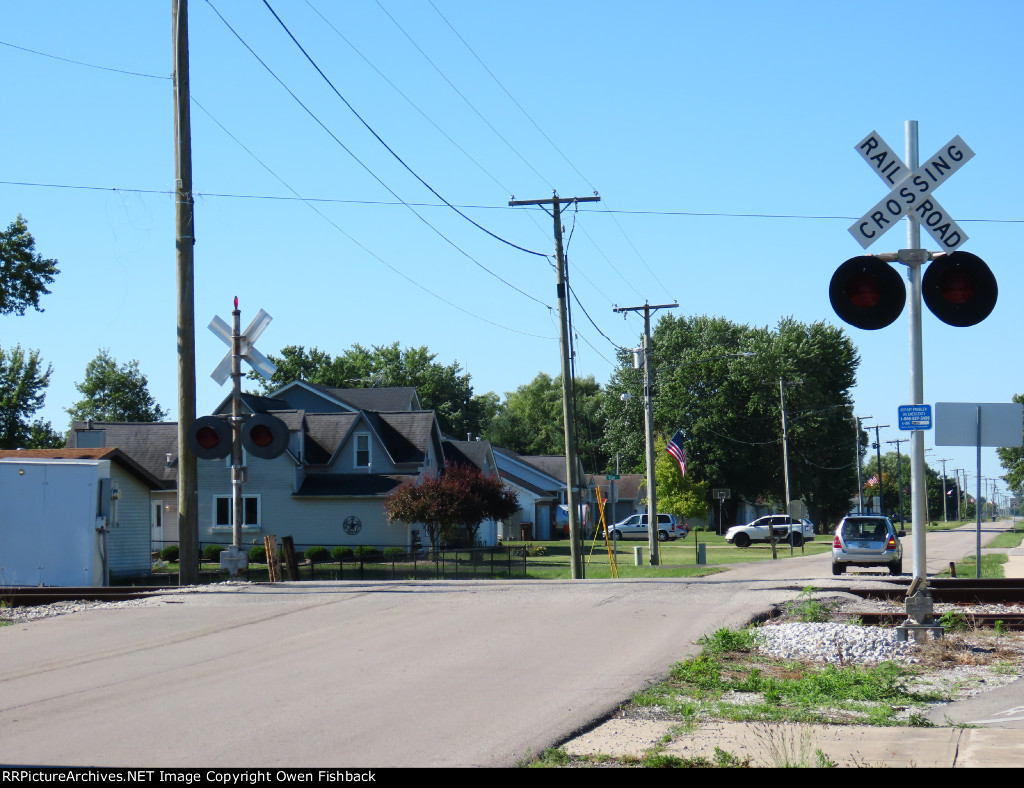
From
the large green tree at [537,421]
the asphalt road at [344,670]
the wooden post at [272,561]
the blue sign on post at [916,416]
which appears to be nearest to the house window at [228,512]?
the wooden post at [272,561]

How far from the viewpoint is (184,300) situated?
1994 centimetres

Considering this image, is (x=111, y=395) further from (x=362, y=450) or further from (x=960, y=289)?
(x=960, y=289)

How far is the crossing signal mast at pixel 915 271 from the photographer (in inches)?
400

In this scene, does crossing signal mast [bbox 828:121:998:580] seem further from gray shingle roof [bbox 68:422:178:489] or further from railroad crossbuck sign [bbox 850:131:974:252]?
gray shingle roof [bbox 68:422:178:489]

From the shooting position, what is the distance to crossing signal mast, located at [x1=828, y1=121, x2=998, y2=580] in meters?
10.2

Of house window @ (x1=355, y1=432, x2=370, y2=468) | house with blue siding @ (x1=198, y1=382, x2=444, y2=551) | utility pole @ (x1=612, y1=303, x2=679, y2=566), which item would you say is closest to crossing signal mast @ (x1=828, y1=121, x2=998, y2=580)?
utility pole @ (x1=612, y1=303, x2=679, y2=566)

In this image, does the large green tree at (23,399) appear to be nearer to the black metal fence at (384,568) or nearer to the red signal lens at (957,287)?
the black metal fence at (384,568)

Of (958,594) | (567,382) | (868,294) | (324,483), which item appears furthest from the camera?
(324,483)

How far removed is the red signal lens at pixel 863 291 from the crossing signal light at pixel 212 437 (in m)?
11.5

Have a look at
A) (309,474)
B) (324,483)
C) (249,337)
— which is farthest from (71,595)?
(309,474)

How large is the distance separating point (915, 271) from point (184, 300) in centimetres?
1346

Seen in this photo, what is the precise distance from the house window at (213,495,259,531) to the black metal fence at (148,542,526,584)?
5.83 feet

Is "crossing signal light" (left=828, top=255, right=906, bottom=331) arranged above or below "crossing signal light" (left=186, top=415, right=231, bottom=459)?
above

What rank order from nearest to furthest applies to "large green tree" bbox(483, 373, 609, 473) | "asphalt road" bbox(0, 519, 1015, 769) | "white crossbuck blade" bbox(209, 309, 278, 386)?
"asphalt road" bbox(0, 519, 1015, 769) → "white crossbuck blade" bbox(209, 309, 278, 386) → "large green tree" bbox(483, 373, 609, 473)
